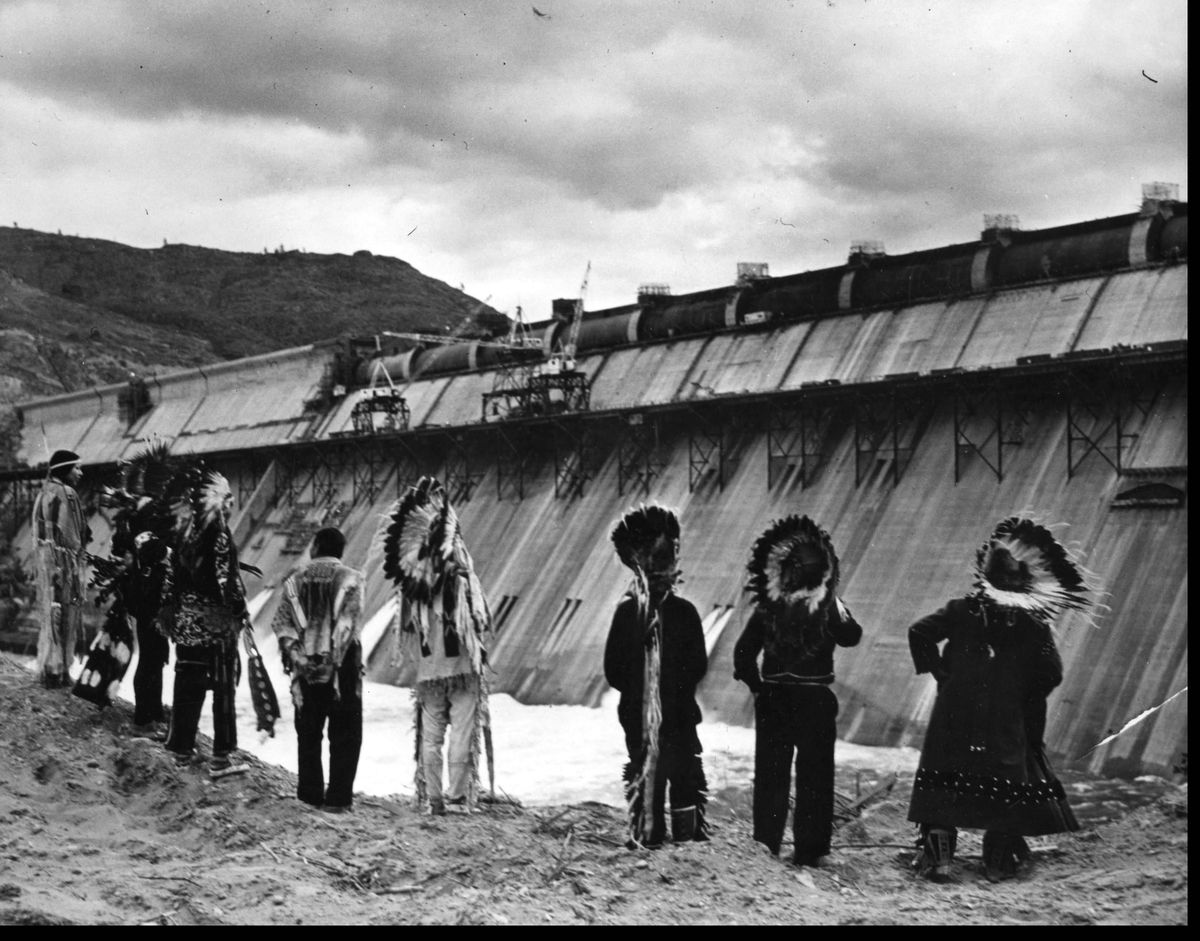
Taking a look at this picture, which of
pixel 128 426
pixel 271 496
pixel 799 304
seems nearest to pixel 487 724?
pixel 799 304

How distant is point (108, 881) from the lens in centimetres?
898

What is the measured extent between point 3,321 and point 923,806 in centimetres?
7530

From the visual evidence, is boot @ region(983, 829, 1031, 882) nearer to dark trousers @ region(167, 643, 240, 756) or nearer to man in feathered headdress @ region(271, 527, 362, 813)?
man in feathered headdress @ region(271, 527, 362, 813)

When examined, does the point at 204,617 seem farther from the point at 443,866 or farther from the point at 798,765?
the point at 798,765

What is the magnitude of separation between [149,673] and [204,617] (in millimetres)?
1088

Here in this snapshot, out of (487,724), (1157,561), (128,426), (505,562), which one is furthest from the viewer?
(128,426)

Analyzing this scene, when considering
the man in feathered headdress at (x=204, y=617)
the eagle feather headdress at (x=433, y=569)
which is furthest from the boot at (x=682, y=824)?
the man in feathered headdress at (x=204, y=617)

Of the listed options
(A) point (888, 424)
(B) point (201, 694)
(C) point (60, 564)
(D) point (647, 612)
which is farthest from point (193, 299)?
(D) point (647, 612)

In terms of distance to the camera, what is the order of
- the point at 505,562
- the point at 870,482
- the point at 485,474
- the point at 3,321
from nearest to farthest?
the point at 870,482 → the point at 505,562 → the point at 485,474 → the point at 3,321

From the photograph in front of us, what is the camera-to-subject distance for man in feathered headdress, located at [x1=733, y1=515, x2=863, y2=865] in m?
10.2

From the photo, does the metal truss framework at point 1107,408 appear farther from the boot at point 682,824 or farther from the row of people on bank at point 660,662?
the boot at point 682,824

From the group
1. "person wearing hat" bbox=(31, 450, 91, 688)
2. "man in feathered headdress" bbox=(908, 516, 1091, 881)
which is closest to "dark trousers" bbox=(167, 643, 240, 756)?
"person wearing hat" bbox=(31, 450, 91, 688)

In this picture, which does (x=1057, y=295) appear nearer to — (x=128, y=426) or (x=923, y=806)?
(x=923, y=806)

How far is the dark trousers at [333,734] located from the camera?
456 inches
